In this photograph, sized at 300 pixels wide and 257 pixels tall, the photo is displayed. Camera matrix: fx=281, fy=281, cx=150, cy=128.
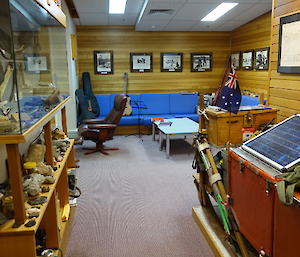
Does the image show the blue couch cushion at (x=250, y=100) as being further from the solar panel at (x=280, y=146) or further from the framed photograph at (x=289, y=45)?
the solar panel at (x=280, y=146)

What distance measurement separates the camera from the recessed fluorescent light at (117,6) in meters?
5.13

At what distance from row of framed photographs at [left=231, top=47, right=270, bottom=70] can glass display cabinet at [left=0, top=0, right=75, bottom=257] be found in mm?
4604

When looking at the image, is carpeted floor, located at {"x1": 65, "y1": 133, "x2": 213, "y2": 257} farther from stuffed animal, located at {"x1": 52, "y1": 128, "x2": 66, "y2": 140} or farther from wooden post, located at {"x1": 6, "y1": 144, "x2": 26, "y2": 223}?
wooden post, located at {"x1": 6, "y1": 144, "x2": 26, "y2": 223}

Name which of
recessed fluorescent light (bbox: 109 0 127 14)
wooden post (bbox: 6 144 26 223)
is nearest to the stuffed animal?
wooden post (bbox: 6 144 26 223)

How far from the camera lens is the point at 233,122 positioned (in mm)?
2383

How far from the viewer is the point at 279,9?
271 cm

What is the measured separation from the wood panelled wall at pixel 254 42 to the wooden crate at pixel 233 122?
3693mm

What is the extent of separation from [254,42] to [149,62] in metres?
2.55

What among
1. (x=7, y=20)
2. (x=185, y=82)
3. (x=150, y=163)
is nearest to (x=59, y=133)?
(x=7, y=20)

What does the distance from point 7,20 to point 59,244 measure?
1.58 m

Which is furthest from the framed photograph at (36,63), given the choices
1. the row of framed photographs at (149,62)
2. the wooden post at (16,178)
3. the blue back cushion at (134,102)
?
the row of framed photographs at (149,62)

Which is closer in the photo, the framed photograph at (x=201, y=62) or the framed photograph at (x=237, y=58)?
the framed photograph at (x=237, y=58)

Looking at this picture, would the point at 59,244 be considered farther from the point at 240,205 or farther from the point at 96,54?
the point at 96,54

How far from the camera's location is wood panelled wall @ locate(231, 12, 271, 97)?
19.0ft
